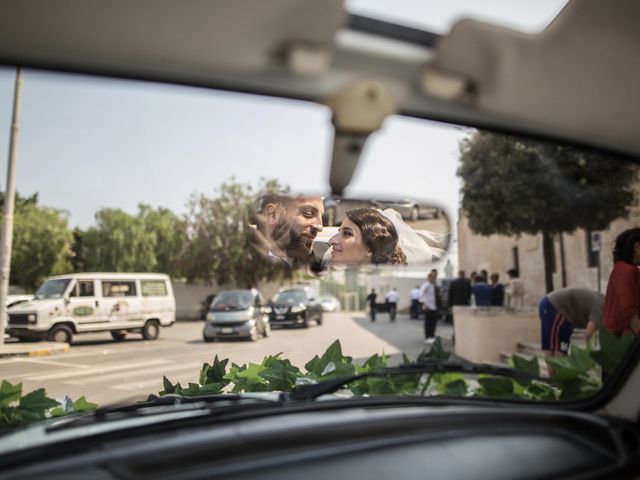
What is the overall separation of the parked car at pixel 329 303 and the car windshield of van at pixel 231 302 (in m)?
0.34

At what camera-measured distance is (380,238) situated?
1.99 meters

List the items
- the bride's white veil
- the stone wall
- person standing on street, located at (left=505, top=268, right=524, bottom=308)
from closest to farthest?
1. the bride's white veil
2. the stone wall
3. person standing on street, located at (left=505, top=268, right=524, bottom=308)

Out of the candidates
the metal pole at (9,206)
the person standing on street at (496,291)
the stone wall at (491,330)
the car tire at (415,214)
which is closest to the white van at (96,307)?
the metal pole at (9,206)

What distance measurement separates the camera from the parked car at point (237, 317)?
2430mm

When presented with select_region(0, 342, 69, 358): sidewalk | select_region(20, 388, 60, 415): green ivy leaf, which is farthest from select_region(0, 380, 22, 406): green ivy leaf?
select_region(0, 342, 69, 358): sidewalk

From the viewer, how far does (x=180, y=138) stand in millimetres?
1665

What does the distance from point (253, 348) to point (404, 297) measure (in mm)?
761

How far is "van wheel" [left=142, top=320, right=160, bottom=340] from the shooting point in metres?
2.39

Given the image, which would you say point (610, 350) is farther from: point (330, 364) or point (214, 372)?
point (214, 372)

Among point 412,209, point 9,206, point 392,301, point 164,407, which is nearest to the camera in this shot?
point 164,407

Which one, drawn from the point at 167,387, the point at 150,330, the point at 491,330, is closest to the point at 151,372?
the point at 167,387

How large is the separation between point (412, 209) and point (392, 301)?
0.78m

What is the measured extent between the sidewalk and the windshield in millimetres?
22

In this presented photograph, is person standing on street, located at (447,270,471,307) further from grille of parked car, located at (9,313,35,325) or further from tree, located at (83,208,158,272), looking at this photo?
grille of parked car, located at (9,313,35,325)
